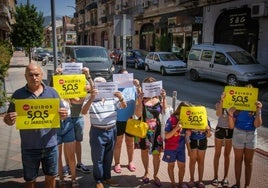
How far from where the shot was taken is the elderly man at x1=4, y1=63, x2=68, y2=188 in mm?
3871

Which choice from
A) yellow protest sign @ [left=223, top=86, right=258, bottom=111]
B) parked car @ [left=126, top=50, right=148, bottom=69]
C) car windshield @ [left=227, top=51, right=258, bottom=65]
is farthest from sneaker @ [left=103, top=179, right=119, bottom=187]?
parked car @ [left=126, top=50, right=148, bottom=69]

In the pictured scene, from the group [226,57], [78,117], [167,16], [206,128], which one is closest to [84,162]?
[78,117]

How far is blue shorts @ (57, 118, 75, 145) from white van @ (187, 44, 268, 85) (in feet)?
38.4

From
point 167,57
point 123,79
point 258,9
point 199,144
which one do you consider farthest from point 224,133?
point 167,57

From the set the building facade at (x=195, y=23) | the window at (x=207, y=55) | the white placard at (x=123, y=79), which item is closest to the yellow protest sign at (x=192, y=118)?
the white placard at (x=123, y=79)

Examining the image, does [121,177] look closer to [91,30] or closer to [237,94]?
[237,94]

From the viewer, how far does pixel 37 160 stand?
158 inches

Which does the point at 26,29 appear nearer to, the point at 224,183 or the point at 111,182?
the point at 111,182

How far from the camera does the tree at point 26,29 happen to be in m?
29.0

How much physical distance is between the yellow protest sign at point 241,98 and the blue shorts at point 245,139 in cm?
38

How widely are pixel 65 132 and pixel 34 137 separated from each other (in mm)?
1049

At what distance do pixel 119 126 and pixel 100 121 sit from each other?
1027mm

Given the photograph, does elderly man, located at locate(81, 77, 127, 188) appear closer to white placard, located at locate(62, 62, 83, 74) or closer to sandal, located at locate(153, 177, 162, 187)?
sandal, located at locate(153, 177, 162, 187)

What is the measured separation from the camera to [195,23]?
25.8m
